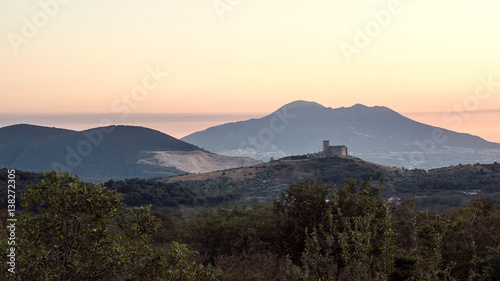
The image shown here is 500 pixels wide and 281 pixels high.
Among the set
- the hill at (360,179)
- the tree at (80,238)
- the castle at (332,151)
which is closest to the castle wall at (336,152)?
the castle at (332,151)

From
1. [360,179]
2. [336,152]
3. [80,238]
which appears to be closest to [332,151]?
[336,152]

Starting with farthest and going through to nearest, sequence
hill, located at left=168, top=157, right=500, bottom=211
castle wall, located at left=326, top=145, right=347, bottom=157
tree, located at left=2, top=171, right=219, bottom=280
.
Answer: castle wall, located at left=326, top=145, right=347, bottom=157
hill, located at left=168, top=157, right=500, bottom=211
tree, located at left=2, top=171, right=219, bottom=280

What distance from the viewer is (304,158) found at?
147 m

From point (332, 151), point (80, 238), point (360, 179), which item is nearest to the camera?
point (80, 238)

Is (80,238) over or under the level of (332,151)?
under

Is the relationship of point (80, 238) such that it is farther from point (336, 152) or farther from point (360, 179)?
point (336, 152)

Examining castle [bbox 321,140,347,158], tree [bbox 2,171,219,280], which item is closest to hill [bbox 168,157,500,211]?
castle [bbox 321,140,347,158]

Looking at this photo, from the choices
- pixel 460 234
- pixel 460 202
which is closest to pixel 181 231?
pixel 460 234

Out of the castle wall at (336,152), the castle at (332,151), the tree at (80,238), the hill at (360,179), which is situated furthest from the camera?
the castle at (332,151)

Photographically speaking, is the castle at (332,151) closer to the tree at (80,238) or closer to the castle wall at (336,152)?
the castle wall at (336,152)

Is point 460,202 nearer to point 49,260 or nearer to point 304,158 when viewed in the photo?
point 304,158

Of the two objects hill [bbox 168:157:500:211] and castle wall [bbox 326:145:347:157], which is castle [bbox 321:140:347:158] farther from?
hill [bbox 168:157:500:211]

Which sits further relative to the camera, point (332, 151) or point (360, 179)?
point (332, 151)

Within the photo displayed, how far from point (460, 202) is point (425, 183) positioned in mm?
25408
